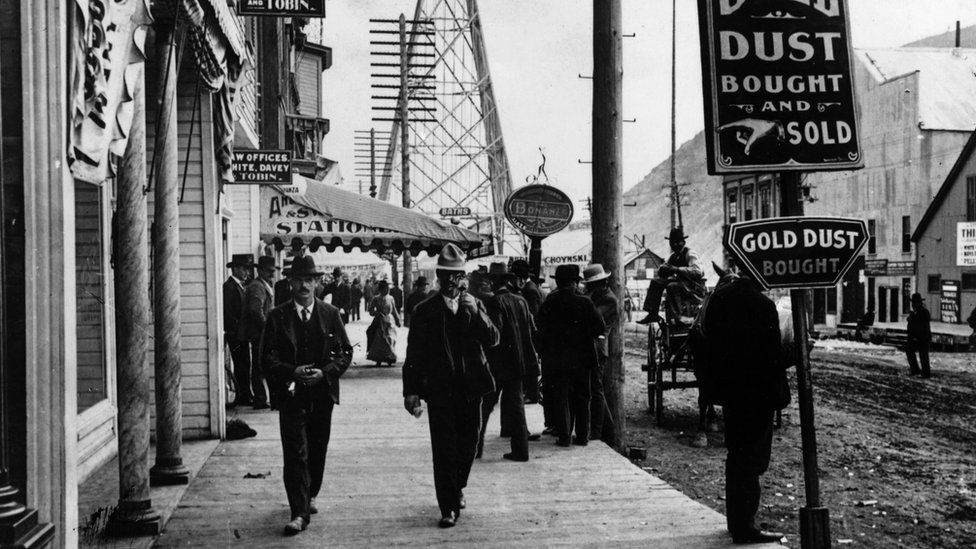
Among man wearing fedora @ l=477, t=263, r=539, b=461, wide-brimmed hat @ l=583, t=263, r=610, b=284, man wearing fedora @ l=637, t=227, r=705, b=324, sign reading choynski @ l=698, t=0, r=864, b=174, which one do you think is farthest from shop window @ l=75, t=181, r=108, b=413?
man wearing fedora @ l=637, t=227, r=705, b=324

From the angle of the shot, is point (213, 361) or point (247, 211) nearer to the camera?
point (213, 361)

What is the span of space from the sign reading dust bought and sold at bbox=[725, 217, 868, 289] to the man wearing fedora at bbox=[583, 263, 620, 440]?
5102 mm

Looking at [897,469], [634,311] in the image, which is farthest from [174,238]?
[634,311]

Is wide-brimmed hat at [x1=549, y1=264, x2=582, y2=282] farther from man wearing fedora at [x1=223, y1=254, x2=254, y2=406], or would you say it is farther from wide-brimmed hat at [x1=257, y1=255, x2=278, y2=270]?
wide-brimmed hat at [x1=257, y1=255, x2=278, y2=270]

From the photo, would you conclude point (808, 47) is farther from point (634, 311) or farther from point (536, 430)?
point (634, 311)

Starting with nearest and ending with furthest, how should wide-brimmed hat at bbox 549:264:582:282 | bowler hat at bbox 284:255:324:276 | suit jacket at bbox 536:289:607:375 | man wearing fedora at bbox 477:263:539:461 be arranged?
bowler hat at bbox 284:255:324:276 → man wearing fedora at bbox 477:263:539:461 → suit jacket at bbox 536:289:607:375 → wide-brimmed hat at bbox 549:264:582:282

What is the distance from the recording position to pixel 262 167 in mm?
13336

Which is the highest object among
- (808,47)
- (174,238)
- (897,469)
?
(808,47)

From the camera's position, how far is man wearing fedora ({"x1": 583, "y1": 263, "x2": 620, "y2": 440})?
10445 mm

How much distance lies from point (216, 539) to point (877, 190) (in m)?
49.3

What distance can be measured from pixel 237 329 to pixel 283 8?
13.6 feet

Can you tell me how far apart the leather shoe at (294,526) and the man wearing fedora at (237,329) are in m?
6.26

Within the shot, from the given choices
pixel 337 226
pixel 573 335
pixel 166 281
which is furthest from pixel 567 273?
pixel 337 226

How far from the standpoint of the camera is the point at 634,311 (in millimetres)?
60812
